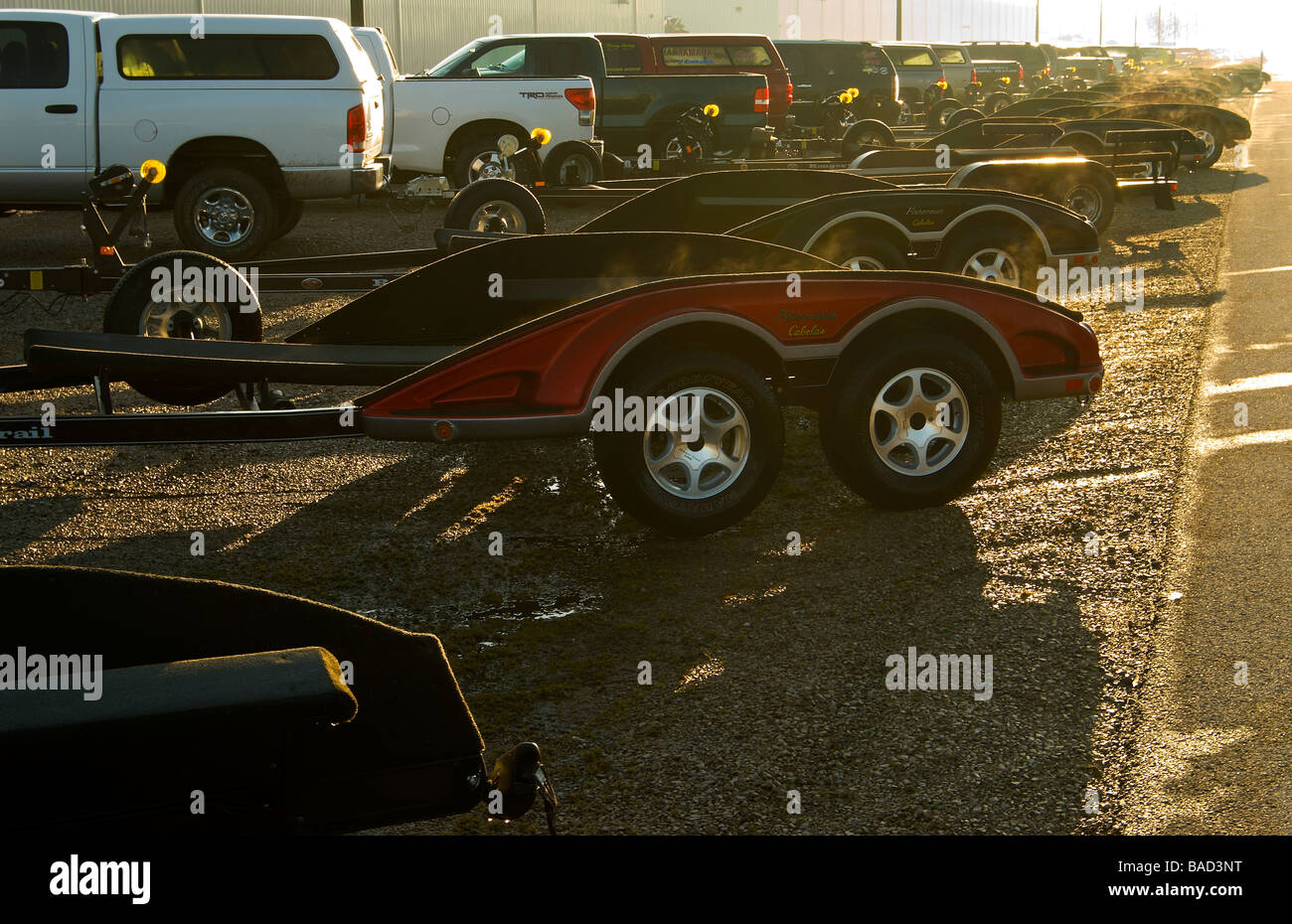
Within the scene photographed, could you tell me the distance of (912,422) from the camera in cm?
611

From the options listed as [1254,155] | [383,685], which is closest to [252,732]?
[383,685]

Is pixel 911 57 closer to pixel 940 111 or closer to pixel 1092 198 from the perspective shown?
pixel 940 111

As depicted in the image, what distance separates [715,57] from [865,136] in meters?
3.38

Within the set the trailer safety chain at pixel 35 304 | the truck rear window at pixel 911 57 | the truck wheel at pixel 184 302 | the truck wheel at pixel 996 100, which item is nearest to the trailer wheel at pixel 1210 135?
the truck wheel at pixel 996 100

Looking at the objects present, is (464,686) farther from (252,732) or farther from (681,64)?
(681,64)

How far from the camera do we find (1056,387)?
6352 millimetres

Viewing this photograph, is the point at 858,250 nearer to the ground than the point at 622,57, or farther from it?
nearer to the ground

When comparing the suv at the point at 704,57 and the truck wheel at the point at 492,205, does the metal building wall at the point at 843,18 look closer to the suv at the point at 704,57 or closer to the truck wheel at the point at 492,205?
the suv at the point at 704,57

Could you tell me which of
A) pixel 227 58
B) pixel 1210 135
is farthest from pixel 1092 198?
pixel 1210 135

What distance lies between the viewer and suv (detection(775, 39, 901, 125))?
33.5 metres

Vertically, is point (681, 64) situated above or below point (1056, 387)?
above

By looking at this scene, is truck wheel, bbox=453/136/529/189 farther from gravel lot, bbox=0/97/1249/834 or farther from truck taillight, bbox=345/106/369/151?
gravel lot, bbox=0/97/1249/834

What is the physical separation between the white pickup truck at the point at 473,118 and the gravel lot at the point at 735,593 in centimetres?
1122
